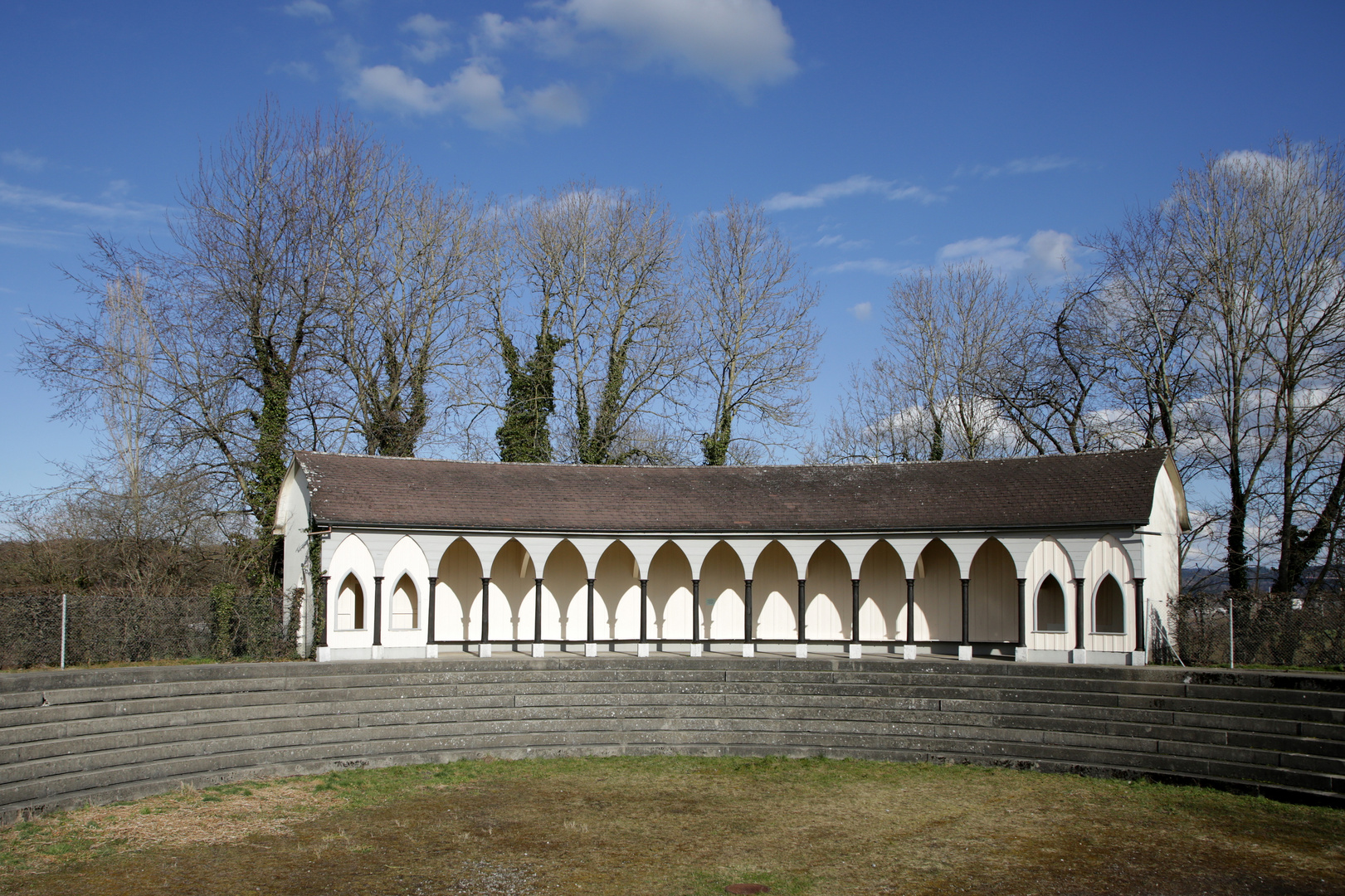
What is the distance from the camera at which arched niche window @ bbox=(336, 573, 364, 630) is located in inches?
944

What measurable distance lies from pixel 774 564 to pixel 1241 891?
54.9 ft

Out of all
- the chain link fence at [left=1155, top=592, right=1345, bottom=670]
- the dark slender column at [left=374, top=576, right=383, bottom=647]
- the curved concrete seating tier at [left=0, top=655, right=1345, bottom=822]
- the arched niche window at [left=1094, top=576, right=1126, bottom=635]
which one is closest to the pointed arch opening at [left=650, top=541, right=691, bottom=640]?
the curved concrete seating tier at [left=0, top=655, right=1345, bottom=822]

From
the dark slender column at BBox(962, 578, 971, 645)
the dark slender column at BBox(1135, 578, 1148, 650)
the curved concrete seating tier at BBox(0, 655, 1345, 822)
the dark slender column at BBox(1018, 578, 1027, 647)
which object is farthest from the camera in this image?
the dark slender column at BBox(962, 578, 971, 645)

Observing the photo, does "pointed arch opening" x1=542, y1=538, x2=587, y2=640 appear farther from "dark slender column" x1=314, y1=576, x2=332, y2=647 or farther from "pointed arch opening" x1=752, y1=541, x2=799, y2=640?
"dark slender column" x1=314, y1=576, x2=332, y2=647

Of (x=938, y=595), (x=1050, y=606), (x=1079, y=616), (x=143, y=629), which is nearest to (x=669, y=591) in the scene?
(x=938, y=595)

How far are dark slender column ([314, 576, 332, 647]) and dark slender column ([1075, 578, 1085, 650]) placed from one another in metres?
17.4

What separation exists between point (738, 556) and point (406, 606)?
344 inches

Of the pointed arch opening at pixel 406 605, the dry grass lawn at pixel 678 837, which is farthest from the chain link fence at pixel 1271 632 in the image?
the pointed arch opening at pixel 406 605

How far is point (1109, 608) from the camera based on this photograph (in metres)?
24.8

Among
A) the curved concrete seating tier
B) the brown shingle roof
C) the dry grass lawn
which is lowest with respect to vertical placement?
the dry grass lawn

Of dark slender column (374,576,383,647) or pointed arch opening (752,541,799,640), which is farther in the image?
pointed arch opening (752,541,799,640)

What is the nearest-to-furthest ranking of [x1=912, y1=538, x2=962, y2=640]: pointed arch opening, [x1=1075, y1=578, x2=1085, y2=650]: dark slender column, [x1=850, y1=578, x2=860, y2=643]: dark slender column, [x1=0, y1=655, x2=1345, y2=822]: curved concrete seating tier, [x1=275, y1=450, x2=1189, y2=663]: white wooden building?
[x1=0, y1=655, x2=1345, y2=822]: curved concrete seating tier → [x1=1075, y1=578, x2=1085, y2=650]: dark slender column → [x1=275, y1=450, x2=1189, y2=663]: white wooden building → [x1=850, y1=578, x2=860, y2=643]: dark slender column → [x1=912, y1=538, x2=962, y2=640]: pointed arch opening

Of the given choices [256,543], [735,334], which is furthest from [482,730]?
[735,334]

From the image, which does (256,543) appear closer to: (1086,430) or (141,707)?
(141,707)
